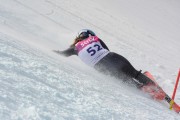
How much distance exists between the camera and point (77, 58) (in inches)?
265

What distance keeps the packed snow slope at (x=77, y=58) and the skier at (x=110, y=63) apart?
0.19m

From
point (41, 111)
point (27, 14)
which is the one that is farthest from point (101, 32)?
point (41, 111)

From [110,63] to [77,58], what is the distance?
108 centimetres

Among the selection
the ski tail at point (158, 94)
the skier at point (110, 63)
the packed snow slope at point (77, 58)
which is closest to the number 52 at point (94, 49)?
the skier at point (110, 63)

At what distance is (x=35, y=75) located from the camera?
3.57m

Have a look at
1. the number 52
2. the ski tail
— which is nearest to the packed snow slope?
the ski tail

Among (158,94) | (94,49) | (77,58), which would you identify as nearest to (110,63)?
(94,49)

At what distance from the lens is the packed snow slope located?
10.0ft

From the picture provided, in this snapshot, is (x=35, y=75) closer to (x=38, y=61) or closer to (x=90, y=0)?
(x=38, y=61)

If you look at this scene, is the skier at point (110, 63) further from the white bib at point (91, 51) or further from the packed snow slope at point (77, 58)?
the packed snow slope at point (77, 58)

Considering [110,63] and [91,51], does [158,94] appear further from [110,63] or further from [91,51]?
[91,51]

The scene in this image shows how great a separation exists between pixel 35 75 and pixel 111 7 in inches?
435

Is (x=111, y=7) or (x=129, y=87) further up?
(x=129, y=87)

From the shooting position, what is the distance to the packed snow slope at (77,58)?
10.0 feet
